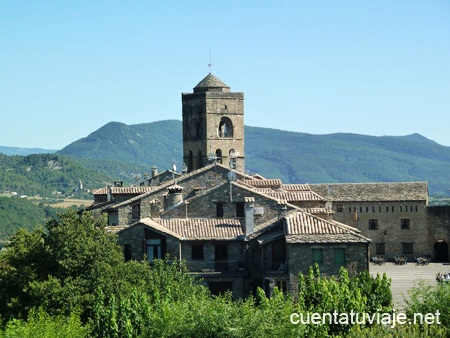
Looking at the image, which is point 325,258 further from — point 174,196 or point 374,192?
point 374,192

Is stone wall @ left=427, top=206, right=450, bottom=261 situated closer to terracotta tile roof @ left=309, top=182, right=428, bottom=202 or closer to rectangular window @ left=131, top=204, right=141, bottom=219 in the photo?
terracotta tile roof @ left=309, top=182, right=428, bottom=202

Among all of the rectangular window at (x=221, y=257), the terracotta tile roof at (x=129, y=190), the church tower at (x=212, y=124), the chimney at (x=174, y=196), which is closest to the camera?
the rectangular window at (x=221, y=257)

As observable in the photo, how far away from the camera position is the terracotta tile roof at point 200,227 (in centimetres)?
5991

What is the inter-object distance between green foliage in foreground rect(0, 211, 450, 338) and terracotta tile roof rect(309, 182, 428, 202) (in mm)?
39497

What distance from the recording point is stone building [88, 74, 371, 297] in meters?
52.7

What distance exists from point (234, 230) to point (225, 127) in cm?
4073

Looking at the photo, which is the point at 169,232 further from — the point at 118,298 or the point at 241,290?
the point at 118,298

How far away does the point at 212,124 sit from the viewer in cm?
9975

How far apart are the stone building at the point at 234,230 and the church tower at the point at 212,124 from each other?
18996 mm

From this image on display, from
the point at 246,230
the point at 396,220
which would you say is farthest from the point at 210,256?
the point at 396,220

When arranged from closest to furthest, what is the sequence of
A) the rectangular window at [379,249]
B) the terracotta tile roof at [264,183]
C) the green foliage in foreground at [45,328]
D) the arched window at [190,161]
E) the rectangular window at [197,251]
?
the green foliage in foreground at [45,328]
the rectangular window at [197,251]
the terracotta tile roof at [264,183]
the rectangular window at [379,249]
the arched window at [190,161]

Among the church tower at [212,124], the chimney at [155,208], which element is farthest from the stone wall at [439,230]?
the chimney at [155,208]

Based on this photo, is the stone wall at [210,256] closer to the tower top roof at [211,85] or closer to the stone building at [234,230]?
the stone building at [234,230]

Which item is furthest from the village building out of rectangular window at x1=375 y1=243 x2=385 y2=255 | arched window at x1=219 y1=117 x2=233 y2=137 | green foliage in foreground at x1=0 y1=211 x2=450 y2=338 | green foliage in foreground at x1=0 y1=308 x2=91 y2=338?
green foliage in foreground at x1=0 y1=308 x2=91 y2=338
